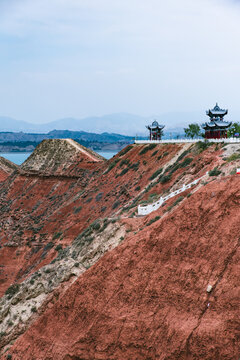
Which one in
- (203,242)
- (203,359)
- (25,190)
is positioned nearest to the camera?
(203,359)

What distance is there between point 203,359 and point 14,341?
13354 millimetres

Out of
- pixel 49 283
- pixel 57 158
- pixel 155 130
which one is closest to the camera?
pixel 49 283

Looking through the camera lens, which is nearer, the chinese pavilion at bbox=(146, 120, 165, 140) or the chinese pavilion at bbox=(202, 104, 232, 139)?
the chinese pavilion at bbox=(202, 104, 232, 139)

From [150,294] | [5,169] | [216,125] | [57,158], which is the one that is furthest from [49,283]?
[5,169]

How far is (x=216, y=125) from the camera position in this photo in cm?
5709

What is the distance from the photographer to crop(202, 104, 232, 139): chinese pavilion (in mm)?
57562

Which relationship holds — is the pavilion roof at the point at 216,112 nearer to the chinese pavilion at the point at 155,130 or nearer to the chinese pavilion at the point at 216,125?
the chinese pavilion at the point at 216,125

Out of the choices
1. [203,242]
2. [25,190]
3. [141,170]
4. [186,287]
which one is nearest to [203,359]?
[186,287]

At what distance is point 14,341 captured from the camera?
2797 cm

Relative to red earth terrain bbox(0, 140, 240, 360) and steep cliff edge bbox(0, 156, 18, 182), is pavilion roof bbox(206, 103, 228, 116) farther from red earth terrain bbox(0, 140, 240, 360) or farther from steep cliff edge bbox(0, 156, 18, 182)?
steep cliff edge bbox(0, 156, 18, 182)

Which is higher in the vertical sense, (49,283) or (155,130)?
(155,130)

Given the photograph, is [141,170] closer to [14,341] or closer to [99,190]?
[99,190]

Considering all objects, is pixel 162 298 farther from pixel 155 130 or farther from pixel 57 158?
pixel 57 158

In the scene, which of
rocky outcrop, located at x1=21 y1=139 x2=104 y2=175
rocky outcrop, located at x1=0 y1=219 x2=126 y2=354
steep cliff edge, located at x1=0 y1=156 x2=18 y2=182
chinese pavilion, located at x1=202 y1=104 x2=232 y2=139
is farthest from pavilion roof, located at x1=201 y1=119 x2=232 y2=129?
steep cliff edge, located at x1=0 y1=156 x2=18 y2=182
